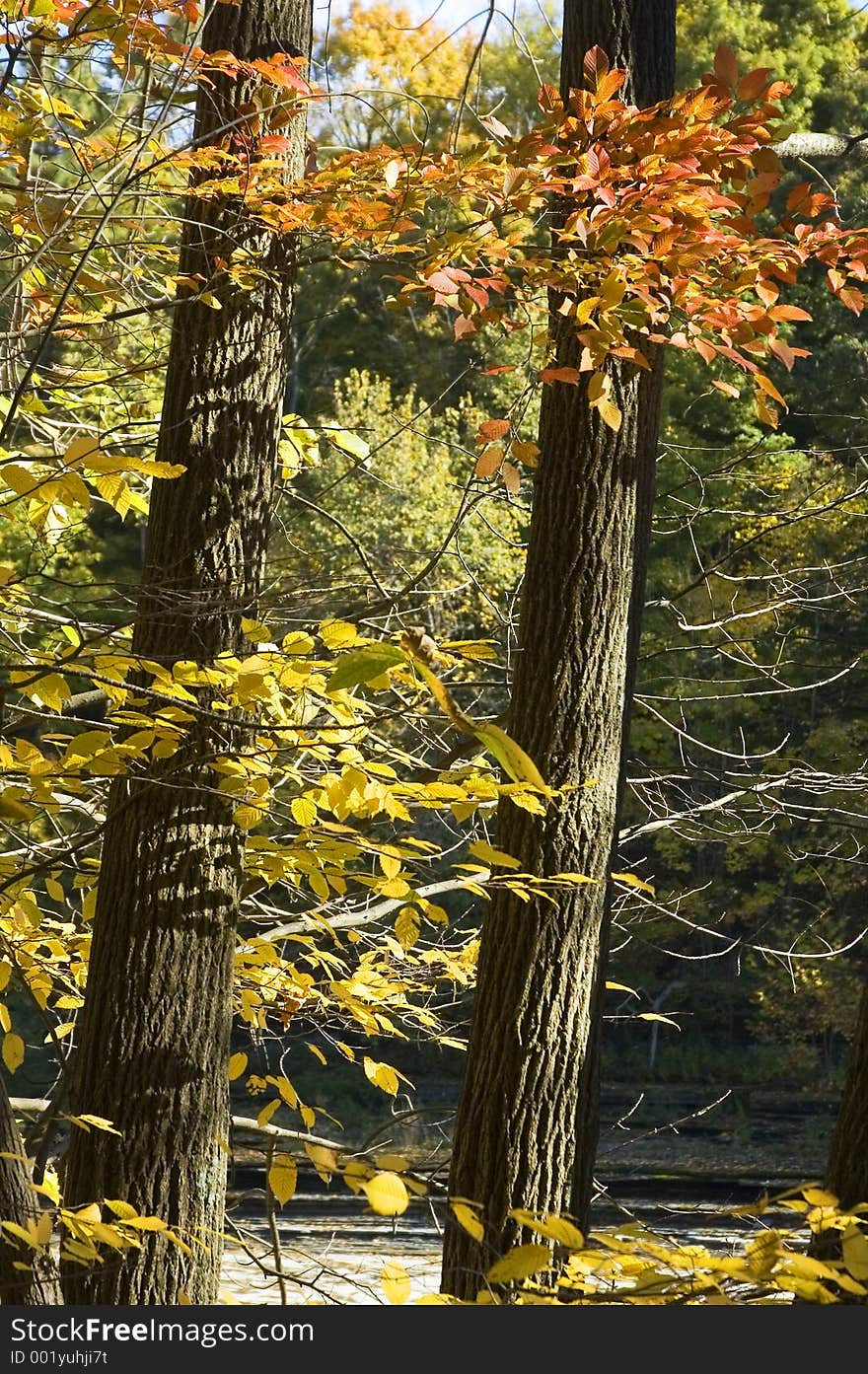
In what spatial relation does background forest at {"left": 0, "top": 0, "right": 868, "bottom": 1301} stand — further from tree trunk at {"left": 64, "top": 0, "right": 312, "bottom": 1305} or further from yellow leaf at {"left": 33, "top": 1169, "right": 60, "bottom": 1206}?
yellow leaf at {"left": 33, "top": 1169, "right": 60, "bottom": 1206}

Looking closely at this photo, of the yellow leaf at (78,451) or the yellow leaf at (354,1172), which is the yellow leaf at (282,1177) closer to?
the yellow leaf at (354,1172)

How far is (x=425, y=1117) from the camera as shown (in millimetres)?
15352

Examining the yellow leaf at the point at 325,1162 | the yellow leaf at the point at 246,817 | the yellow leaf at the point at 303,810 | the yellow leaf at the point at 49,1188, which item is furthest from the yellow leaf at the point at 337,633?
the yellow leaf at the point at 49,1188

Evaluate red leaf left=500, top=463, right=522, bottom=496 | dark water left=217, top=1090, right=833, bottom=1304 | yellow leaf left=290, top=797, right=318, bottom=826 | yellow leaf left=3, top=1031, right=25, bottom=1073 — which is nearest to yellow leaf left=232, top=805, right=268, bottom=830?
yellow leaf left=290, top=797, right=318, bottom=826

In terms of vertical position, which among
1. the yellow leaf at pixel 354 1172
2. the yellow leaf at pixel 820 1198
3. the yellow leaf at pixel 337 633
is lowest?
the yellow leaf at pixel 354 1172

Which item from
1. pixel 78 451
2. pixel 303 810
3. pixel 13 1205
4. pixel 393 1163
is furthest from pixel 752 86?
pixel 13 1205

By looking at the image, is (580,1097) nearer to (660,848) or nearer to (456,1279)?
(456,1279)

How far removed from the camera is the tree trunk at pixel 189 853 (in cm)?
255

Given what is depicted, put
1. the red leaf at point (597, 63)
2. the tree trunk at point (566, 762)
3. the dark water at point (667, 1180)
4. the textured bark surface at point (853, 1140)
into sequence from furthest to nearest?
the dark water at point (667, 1180)
the tree trunk at point (566, 762)
the red leaf at point (597, 63)
the textured bark surface at point (853, 1140)

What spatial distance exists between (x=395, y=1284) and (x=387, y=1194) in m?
0.20

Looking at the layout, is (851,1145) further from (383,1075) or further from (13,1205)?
(13,1205)

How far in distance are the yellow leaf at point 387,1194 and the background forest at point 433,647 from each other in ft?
0.41

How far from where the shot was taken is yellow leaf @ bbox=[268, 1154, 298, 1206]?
Result: 1.72m

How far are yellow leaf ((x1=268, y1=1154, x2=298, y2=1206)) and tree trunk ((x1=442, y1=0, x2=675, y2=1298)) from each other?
102 centimetres
